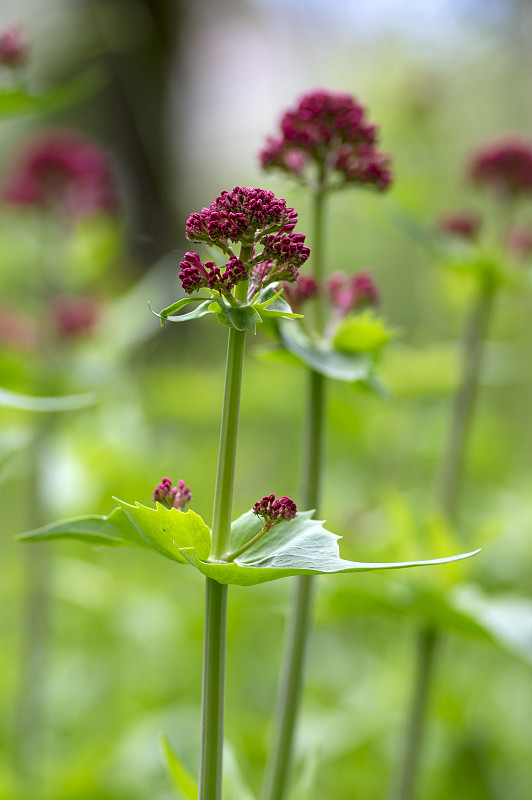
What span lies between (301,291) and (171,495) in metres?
0.17

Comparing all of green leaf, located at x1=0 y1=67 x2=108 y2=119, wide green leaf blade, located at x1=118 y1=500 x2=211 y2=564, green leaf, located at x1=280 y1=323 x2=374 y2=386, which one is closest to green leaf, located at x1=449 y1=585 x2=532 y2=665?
green leaf, located at x1=280 y1=323 x2=374 y2=386

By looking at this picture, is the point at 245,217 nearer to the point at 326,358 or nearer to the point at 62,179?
the point at 326,358

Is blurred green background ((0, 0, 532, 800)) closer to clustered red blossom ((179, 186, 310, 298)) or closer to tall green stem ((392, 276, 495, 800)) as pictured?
tall green stem ((392, 276, 495, 800))

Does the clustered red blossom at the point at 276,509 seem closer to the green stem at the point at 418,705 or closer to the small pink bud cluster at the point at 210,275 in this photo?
the small pink bud cluster at the point at 210,275

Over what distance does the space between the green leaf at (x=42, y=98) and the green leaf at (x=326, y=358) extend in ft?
0.71

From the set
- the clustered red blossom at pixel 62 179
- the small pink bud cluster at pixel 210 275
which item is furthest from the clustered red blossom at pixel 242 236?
the clustered red blossom at pixel 62 179

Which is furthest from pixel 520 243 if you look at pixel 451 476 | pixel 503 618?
pixel 503 618

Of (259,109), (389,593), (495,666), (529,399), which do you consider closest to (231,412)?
(389,593)

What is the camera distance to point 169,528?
12.9 inches

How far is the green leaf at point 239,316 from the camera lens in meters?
0.30

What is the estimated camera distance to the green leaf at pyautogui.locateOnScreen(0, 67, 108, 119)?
49 cm

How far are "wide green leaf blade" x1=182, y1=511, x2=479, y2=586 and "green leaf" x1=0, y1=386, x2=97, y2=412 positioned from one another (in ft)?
0.60

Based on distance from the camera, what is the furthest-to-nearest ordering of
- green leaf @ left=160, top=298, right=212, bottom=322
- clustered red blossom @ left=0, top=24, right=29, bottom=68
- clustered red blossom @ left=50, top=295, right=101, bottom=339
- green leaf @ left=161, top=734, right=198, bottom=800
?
clustered red blossom @ left=50, top=295, right=101, bottom=339, clustered red blossom @ left=0, top=24, right=29, bottom=68, green leaf @ left=161, top=734, right=198, bottom=800, green leaf @ left=160, top=298, right=212, bottom=322

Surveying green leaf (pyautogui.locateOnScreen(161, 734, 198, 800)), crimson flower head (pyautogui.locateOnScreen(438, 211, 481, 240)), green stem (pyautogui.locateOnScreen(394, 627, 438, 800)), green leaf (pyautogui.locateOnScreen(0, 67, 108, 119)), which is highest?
green leaf (pyautogui.locateOnScreen(0, 67, 108, 119))
